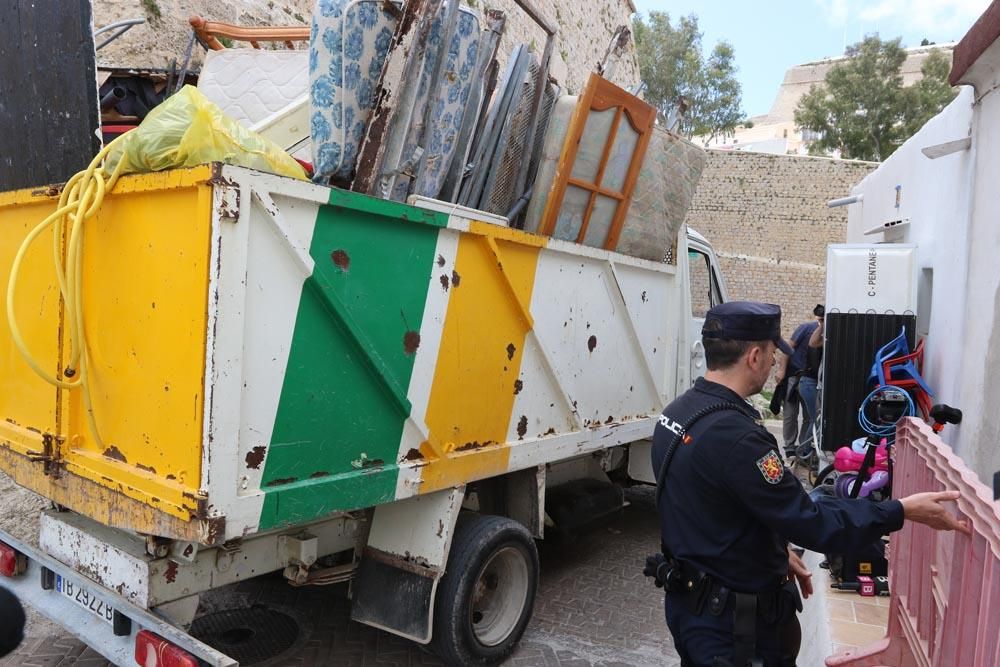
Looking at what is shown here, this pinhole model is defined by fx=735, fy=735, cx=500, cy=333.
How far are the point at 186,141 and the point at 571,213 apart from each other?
2.10m

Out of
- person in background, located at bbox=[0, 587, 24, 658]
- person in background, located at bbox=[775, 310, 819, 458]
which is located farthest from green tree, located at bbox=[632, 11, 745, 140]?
person in background, located at bbox=[0, 587, 24, 658]

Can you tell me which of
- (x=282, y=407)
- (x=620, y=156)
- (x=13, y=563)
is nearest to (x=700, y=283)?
(x=620, y=156)

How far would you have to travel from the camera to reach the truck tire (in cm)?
336

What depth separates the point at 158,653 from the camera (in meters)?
2.53

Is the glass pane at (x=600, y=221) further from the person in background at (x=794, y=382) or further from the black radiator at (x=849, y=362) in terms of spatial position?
the person in background at (x=794, y=382)

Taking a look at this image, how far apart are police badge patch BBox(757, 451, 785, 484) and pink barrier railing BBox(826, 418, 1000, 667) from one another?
0.45m

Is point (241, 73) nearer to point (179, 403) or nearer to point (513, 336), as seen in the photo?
point (513, 336)

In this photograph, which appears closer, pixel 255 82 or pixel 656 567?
pixel 656 567

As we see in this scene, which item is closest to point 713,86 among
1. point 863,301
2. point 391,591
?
point 863,301

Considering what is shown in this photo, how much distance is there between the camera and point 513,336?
12.0ft

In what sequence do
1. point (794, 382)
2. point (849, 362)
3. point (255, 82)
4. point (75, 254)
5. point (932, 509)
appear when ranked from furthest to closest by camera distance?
point (794, 382), point (849, 362), point (255, 82), point (75, 254), point (932, 509)

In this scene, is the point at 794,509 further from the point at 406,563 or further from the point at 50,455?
the point at 50,455

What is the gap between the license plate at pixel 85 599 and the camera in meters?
2.75

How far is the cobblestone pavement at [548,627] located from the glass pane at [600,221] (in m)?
2.18
